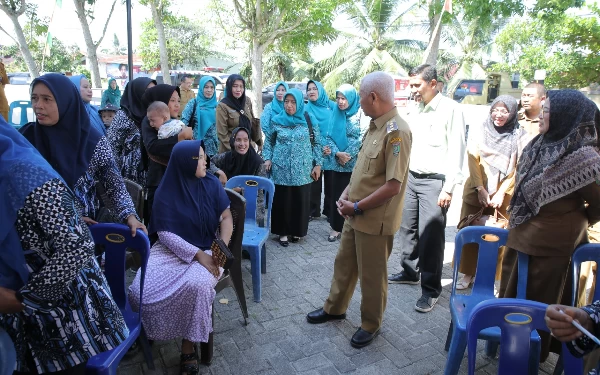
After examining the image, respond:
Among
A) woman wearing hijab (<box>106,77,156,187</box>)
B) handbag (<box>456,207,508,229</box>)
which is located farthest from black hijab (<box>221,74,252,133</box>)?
handbag (<box>456,207,508,229</box>)

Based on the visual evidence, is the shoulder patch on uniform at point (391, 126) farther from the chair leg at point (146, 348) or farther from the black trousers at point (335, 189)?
the black trousers at point (335, 189)

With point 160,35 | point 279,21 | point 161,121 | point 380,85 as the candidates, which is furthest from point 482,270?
point 160,35

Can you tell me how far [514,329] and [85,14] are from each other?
13.7 metres

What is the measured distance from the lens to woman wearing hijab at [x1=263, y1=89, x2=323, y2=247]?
456cm

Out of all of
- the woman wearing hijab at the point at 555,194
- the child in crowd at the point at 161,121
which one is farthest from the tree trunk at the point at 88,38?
the woman wearing hijab at the point at 555,194

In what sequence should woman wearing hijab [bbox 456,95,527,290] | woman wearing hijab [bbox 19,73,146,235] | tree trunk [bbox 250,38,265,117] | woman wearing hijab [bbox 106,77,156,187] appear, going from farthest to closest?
tree trunk [bbox 250,38,265,117] → woman wearing hijab [bbox 106,77,156,187] → woman wearing hijab [bbox 456,95,527,290] → woman wearing hijab [bbox 19,73,146,235]

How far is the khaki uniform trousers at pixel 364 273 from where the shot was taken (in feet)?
8.97

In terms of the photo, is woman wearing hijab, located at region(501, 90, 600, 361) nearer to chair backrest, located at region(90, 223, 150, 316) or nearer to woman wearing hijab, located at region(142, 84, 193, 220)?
chair backrest, located at region(90, 223, 150, 316)

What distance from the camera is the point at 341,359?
2723 mm

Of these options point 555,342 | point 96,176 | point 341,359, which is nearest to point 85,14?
point 96,176

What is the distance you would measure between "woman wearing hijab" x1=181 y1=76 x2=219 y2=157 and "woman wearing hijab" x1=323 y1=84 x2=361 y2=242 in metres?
1.55

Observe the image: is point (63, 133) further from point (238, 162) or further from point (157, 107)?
point (238, 162)

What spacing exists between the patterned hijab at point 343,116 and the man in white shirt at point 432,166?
141 centimetres

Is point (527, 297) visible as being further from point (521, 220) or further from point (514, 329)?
point (514, 329)
